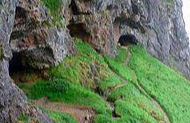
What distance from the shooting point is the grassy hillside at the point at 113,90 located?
4059 cm

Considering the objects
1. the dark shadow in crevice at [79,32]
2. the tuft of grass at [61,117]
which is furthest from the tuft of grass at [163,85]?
the tuft of grass at [61,117]

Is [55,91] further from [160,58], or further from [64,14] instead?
[160,58]

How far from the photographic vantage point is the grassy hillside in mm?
40594

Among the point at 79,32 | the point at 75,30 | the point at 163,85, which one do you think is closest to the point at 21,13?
the point at 75,30

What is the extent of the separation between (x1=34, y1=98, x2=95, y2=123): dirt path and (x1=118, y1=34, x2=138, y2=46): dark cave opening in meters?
23.4

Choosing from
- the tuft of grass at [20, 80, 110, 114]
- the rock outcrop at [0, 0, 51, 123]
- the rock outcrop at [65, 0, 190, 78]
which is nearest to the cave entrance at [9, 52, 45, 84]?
the tuft of grass at [20, 80, 110, 114]

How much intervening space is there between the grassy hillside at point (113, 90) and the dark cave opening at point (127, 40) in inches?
162

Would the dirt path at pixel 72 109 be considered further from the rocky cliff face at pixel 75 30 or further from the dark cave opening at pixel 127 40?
the dark cave opening at pixel 127 40

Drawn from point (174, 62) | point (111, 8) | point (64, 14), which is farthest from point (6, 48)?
point (174, 62)

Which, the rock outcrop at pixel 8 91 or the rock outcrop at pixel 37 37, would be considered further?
the rock outcrop at pixel 37 37

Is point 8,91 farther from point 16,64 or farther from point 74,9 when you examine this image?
point 74,9

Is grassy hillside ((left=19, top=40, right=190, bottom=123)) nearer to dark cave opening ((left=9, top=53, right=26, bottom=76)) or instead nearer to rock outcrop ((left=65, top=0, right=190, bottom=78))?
dark cave opening ((left=9, top=53, right=26, bottom=76))

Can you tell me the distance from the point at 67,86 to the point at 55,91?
102 centimetres

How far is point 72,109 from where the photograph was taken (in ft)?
130
